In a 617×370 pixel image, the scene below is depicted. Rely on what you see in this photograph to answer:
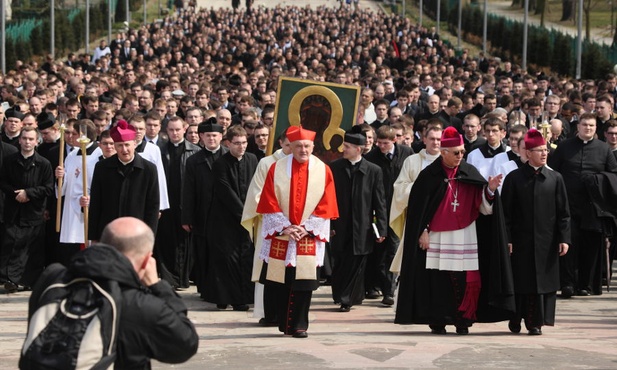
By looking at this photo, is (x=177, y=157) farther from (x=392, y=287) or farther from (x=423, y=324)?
(x=423, y=324)

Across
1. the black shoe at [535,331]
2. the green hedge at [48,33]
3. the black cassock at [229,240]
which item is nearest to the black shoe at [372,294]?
the black cassock at [229,240]

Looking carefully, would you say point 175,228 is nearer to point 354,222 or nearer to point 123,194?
point 354,222

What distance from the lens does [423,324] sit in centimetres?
1249

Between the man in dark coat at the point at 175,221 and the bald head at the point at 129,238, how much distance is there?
31.3 feet

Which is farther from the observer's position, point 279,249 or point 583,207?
point 583,207

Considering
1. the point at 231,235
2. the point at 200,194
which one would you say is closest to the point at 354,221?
the point at 231,235

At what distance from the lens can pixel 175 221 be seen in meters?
15.8

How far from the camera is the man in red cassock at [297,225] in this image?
11.5 m

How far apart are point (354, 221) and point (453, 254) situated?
2267 millimetres

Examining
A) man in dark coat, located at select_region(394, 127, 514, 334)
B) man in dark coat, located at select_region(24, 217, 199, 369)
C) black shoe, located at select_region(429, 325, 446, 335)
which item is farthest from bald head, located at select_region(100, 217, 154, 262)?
black shoe, located at select_region(429, 325, 446, 335)

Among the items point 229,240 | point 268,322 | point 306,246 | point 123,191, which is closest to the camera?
point 306,246

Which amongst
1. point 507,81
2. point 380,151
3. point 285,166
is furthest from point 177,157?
point 507,81

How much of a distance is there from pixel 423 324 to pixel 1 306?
4392 millimetres

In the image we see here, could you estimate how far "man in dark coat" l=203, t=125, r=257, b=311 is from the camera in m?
14.1
